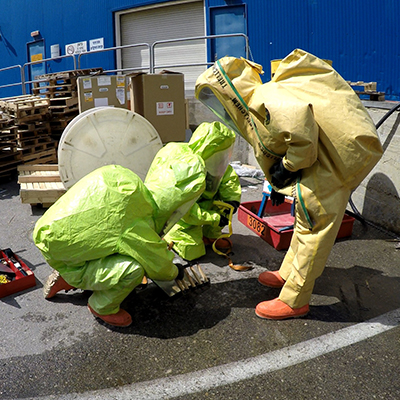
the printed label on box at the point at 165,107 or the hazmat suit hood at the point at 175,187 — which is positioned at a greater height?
the printed label on box at the point at 165,107

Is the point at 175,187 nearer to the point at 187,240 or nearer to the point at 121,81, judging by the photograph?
the point at 187,240

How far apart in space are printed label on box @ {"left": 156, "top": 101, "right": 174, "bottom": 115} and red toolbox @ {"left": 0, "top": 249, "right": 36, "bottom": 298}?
3.52 m

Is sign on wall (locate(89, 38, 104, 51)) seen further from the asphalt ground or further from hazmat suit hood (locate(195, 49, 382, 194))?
hazmat suit hood (locate(195, 49, 382, 194))

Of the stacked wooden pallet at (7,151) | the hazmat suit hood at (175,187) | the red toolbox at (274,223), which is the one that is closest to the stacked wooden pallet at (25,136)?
the stacked wooden pallet at (7,151)

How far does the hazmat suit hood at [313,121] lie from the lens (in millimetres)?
2654

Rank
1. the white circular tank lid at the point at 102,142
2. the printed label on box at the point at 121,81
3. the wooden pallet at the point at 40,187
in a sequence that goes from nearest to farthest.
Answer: the white circular tank lid at the point at 102,142 < the wooden pallet at the point at 40,187 < the printed label on box at the point at 121,81

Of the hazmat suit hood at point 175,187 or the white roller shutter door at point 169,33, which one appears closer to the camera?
the hazmat suit hood at point 175,187

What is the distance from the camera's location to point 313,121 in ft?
8.75

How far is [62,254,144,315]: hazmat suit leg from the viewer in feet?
9.48

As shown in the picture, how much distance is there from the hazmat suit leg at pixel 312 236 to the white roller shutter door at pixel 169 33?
31.7ft

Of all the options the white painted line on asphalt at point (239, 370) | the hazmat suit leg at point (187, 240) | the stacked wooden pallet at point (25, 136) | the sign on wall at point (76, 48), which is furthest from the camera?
the sign on wall at point (76, 48)

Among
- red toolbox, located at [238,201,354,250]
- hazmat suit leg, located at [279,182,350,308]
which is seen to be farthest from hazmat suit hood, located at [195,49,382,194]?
red toolbox, located at [238,201,354,250]

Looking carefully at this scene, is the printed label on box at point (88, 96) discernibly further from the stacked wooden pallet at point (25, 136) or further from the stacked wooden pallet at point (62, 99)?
the stacked wooden pallet at point (25, 136)

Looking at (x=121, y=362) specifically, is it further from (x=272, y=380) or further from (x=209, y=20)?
(x=209, y=20)
